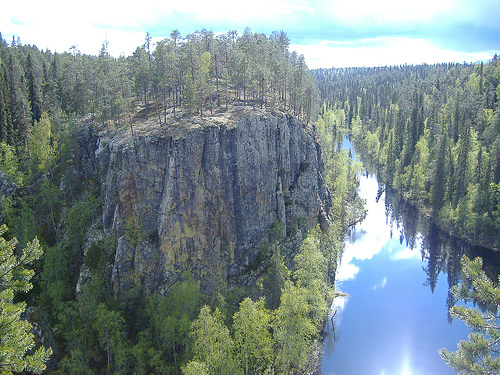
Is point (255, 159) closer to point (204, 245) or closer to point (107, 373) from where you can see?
point (204, 245)

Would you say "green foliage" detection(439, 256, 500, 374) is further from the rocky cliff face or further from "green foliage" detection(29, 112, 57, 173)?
"green foliage" detection(29, 112, 57, 173)

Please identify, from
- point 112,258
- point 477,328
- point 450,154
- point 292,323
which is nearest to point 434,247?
point 450,154

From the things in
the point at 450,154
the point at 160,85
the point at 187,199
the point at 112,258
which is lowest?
the point at 112,258

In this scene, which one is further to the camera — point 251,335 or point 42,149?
point 42,149

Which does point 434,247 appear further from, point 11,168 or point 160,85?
point 11,168

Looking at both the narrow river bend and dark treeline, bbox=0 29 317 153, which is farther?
dark treeline, bbox=0 29 317 153

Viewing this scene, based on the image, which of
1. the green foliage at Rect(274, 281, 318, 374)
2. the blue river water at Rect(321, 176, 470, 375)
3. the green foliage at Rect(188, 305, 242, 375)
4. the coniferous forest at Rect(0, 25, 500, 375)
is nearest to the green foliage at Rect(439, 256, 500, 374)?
the green foliage at Rect(274, 281, 318, 374)

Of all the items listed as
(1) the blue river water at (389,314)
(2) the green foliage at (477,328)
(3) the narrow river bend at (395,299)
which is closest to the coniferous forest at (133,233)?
(3) the narrow river bend at (395,299)

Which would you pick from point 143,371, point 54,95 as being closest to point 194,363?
point 143,371

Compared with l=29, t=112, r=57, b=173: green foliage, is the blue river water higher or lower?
lower

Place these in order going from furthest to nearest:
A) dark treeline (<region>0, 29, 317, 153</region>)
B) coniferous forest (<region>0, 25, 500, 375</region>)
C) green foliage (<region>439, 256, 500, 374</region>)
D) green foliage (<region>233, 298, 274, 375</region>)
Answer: dark treeline (<region>0, 29, 317, 153</region>)
coniferous forest (<region>0, 25, 500, 375</region>)
green foliage (<region>233, 298, 274, 375</region>)
green foliage (<region>439, 256, 500, 374</region>)
